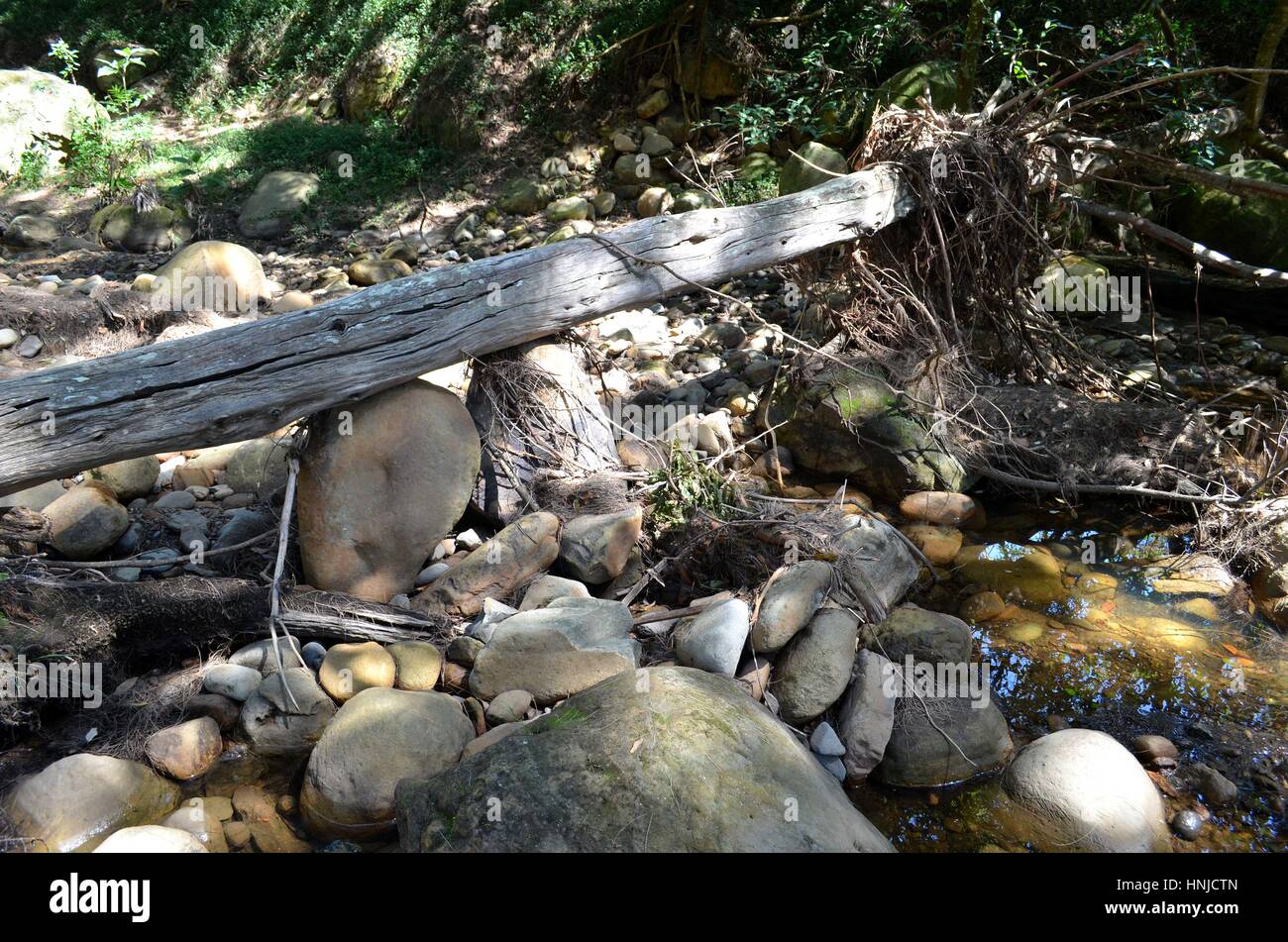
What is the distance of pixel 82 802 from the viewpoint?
3.15 m

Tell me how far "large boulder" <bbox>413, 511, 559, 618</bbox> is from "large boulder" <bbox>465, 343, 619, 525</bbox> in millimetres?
293

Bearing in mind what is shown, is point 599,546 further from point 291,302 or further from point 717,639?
point 291,302

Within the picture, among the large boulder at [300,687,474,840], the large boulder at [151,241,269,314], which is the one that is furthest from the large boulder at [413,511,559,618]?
the large boulder at [151,241,269,314]

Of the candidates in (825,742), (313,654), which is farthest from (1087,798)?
(313,654)

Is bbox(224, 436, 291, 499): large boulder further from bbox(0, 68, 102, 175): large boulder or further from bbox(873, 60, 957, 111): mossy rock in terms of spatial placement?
bbox(0, 68, 102, 175): large boulder

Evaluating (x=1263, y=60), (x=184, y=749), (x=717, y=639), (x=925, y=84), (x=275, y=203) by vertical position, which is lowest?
(x=184, y=749)

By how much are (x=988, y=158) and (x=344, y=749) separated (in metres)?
4.70

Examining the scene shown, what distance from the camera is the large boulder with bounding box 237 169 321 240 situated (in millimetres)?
9336

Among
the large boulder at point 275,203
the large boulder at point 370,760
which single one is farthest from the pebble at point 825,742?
the large boulder at point 275,203

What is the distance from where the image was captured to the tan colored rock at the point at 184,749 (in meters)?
3.45

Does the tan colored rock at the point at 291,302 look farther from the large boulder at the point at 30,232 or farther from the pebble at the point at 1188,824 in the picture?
the pebble at the point at 1188,824

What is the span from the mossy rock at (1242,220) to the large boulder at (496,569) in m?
5.99

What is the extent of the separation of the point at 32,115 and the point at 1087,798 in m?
12.0

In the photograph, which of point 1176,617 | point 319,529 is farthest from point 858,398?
point 319,529
